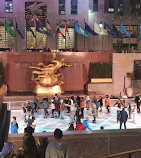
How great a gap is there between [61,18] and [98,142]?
80.5 feet

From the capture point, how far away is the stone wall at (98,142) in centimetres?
703

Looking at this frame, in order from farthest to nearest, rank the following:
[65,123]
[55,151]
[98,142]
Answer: [65,123] → [98,142] → [55,151]

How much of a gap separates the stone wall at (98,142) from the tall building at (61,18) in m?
21.8

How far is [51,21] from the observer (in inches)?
1185

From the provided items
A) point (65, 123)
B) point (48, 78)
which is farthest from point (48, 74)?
point (65, 123)

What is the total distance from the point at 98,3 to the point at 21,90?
50.5 ft

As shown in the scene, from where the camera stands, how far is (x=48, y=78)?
20422 millimetres

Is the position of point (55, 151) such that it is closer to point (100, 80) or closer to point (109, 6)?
point (100, 80)

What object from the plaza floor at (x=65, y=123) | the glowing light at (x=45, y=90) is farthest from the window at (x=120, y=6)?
the plaza floor at (x=65, y=123)

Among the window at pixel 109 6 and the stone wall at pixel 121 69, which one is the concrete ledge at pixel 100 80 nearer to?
the stone wall at pixel 121 69

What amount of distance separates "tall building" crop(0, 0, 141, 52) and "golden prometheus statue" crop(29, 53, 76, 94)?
851cm

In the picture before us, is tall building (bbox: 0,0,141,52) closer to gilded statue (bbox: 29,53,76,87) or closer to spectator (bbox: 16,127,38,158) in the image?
gilded statue (bbox: 29,53,76,87)

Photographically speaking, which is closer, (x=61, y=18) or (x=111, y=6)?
(x=61, y=18)

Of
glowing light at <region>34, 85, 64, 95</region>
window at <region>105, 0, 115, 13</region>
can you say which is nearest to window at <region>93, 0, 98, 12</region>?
window at <region>105, 0, 115, 13</region>
